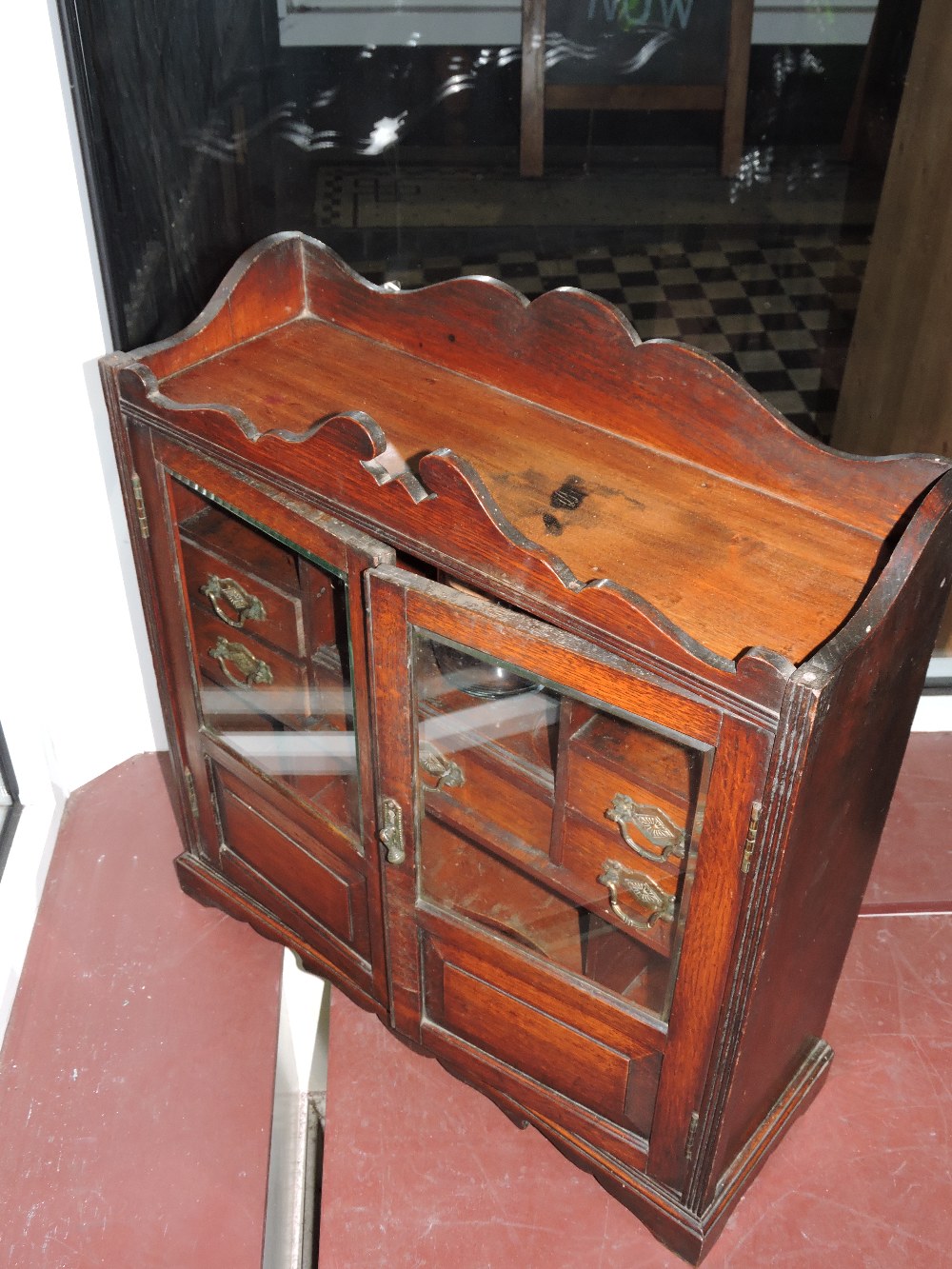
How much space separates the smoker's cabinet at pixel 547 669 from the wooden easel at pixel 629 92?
39cm

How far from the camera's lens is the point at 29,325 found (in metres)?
1.91

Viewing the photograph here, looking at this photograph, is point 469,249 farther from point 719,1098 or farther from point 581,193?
point 719,1098

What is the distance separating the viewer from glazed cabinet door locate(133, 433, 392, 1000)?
1.58m

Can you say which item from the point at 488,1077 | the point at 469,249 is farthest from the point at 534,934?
the point at 469,249

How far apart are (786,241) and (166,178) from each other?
984 millimetres

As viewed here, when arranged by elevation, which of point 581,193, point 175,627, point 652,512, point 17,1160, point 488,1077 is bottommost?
point 17,1160

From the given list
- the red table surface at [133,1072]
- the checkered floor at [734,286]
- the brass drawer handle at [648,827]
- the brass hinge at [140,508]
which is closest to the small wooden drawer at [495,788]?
the brass drawer handle at [648,827]

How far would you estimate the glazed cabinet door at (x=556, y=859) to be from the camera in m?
1.33

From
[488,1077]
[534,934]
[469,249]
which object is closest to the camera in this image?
[534,934]

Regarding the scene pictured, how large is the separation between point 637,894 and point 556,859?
123mm

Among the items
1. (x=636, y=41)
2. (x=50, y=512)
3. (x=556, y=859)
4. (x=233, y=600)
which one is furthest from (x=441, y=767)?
(x=636, y=41)

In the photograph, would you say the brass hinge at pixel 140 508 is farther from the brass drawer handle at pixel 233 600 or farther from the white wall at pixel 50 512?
the white wall at pixel 50 512

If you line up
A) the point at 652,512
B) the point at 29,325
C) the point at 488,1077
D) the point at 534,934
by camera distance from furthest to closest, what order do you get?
the point at 29,325
the point at 488,1077
the point at 534,934
the point at 652,512

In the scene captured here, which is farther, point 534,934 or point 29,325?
point 29,325
